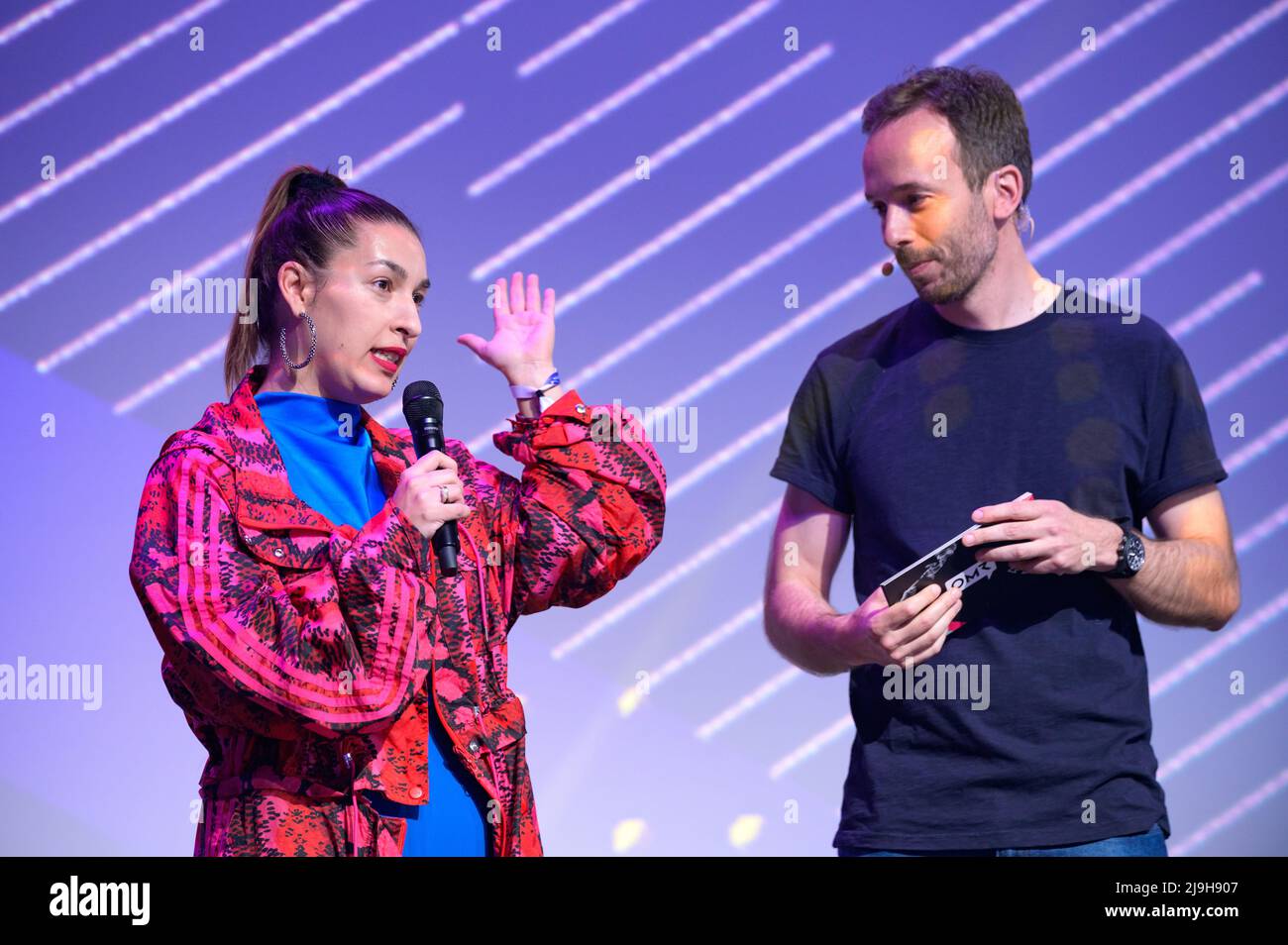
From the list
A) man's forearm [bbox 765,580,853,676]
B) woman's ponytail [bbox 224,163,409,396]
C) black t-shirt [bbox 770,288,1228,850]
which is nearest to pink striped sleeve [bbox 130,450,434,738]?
woman's ponytail [bbox 224,163,409,396]

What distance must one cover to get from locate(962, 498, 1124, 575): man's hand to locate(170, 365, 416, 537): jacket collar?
0.82 meters

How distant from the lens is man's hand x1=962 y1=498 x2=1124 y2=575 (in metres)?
1.85

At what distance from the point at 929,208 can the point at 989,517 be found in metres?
0.52

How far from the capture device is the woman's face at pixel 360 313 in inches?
79.3

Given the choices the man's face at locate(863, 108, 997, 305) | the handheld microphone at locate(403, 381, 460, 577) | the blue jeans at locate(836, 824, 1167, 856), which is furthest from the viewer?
the man's face at locate(863, 108, 997, 305)

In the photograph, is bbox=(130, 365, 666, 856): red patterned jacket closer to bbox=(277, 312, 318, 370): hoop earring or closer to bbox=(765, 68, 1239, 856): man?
bbox=(277, 312, 318, 370): hoop earring

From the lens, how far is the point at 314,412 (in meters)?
2.02

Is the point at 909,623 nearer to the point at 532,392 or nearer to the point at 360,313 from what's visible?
the point at 532,392

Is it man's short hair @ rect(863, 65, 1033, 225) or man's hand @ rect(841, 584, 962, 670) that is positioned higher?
man's short hair @ rect(863, 65, 1033, 225)

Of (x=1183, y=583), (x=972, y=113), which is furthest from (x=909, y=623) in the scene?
(x=972, y=113)
